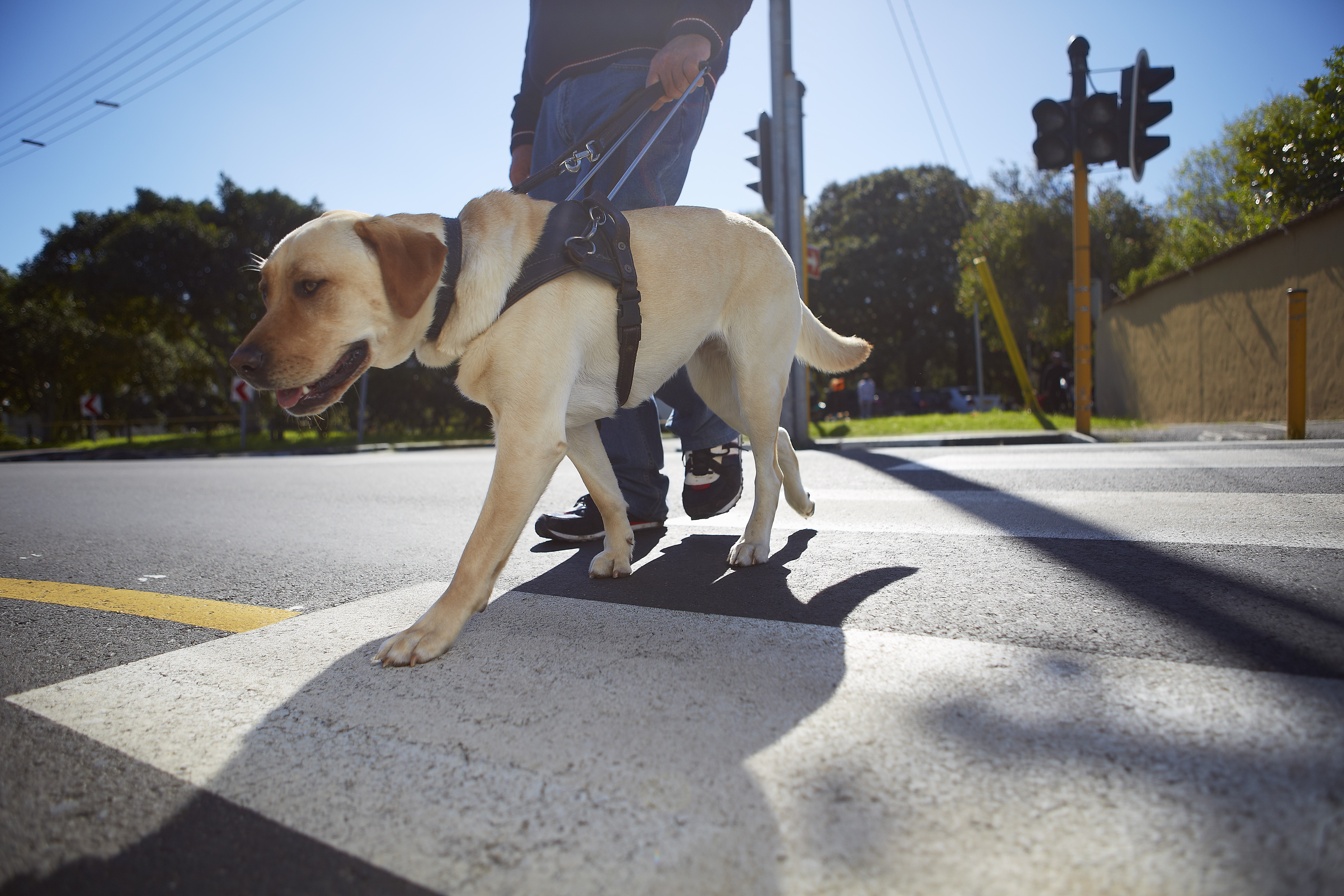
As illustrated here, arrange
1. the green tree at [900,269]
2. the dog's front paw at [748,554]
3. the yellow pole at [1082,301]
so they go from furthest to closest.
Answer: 1. the green tree at [900,269]
2. the yellow pole at [1082,301]
3. the dog's front paw at [748,554]

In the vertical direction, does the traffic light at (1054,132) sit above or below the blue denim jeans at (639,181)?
above

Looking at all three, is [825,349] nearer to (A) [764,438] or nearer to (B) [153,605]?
(A) [764,438]

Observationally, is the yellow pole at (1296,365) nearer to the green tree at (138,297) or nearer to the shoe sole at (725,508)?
the shoe sole at (725,508)

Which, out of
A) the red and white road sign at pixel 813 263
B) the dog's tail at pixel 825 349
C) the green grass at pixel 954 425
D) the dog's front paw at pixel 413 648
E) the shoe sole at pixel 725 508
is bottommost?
the dog's front paw at pixel 413 648

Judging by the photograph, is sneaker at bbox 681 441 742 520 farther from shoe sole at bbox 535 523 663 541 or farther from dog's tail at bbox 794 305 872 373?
dog's tail at bbox 794 305 872 373

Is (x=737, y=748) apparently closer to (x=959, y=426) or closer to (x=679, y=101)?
(x=679, y=101)

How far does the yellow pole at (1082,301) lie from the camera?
321 inches

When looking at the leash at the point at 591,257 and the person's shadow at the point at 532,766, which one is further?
the leash at the point at 591,257

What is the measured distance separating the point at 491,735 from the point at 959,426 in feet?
30.3

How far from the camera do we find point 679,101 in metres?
2.99

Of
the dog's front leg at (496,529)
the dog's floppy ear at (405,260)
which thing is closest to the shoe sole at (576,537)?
the dog's front leg at (496,529)

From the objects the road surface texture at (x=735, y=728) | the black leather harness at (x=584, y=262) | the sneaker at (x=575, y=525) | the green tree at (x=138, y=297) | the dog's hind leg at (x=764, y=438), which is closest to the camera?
the road surface texture at (x=735, y=728)

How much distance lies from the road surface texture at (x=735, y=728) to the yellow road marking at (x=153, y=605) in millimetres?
66

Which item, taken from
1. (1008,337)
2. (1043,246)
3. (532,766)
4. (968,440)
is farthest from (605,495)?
(1043,246)
